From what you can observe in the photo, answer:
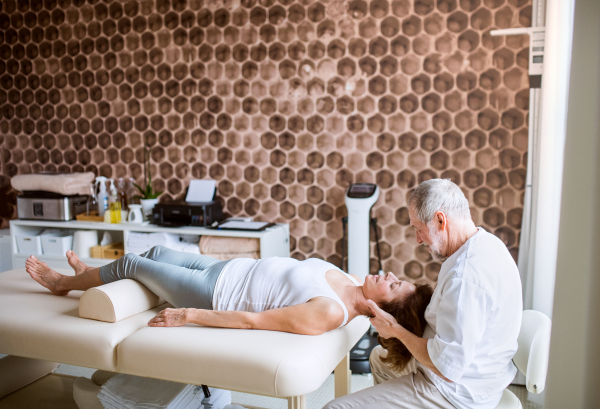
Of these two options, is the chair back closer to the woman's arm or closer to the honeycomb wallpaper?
the woman's arm

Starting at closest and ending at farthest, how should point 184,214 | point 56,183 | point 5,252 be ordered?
point 184,214, point 56,183, point 5,252

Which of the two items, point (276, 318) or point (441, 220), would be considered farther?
point (276, 318)

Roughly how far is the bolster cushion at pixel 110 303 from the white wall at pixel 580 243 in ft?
4.99

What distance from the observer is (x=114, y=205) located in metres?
3.68

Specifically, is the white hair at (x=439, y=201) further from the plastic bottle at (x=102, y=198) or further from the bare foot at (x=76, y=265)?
the plastic bottle at (x=102, y=198)

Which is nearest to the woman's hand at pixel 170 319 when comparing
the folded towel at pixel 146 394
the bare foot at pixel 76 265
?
the folded towel at pixel 146 394

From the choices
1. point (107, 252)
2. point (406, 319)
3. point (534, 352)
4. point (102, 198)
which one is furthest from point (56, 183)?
point (534, 352)

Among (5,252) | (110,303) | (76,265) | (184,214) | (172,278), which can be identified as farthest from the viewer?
(5,252)

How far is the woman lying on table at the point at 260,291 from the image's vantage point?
1.69m

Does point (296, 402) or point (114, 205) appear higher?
point (114, 205)

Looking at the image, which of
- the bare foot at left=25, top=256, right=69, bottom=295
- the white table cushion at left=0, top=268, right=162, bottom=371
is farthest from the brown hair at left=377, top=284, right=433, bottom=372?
the bare foot at left=25, top=256, right=69, bottom=295

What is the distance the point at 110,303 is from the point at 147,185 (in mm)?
2077

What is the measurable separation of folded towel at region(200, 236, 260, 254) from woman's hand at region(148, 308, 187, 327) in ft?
4.80

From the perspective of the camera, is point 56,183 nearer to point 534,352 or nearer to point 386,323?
point 386,323
